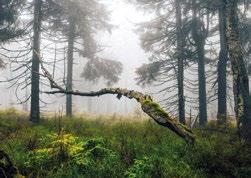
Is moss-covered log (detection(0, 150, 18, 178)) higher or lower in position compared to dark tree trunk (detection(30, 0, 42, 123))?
lower

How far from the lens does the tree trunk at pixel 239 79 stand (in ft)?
28.5

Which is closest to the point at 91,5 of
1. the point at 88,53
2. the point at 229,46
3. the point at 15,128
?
the point at 88,53

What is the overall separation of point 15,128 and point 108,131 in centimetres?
372

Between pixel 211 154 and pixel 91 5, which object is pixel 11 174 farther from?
pixel 91 5

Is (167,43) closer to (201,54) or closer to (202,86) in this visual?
(201,54)

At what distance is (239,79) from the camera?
29.3 ft

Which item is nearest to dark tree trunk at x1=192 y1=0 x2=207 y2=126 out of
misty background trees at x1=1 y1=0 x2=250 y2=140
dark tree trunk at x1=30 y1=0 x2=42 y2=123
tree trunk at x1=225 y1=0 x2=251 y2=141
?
misty background trees at x1=1 y1=0 x2=250 y2=140

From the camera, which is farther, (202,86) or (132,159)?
(202,86)

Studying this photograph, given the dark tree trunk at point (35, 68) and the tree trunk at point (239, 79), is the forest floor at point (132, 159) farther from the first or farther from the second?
the dark tree trunk at point (35, 68)

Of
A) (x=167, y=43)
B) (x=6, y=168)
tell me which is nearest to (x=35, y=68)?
(x=167, y=43)

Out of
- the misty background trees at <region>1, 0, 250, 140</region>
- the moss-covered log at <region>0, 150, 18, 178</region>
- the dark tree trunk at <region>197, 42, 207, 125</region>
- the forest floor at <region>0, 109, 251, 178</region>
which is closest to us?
the moss-covered log at <region>0, 150, 18, 178</region>

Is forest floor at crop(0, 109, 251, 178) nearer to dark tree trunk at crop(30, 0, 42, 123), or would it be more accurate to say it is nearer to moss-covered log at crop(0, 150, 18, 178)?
moss-covered log at crop(0, 150, 18, 178)

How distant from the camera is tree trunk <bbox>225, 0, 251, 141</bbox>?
8.68 meters

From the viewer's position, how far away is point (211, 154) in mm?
6852
